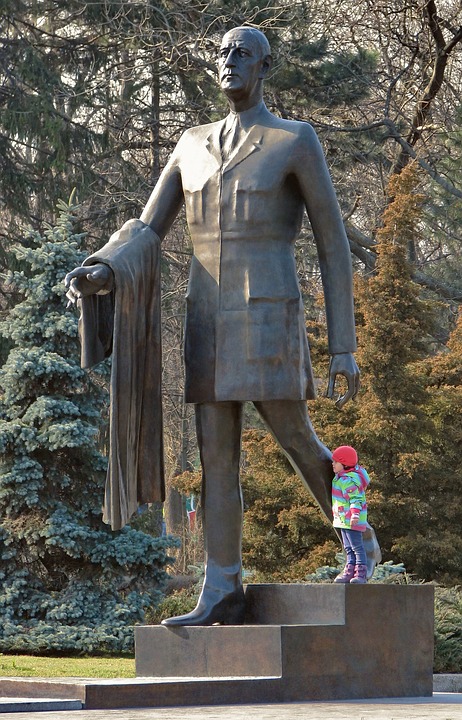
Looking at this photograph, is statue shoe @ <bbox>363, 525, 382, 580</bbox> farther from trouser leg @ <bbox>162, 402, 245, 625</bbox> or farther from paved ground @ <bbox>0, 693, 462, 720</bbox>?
paved ground @ <bbox>0, 693, 462, 720</bbox>

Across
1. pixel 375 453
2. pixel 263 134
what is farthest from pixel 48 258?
pixel 263 134

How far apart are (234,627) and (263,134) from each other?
2.34 meters

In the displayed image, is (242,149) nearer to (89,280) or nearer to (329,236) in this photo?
(329,236)

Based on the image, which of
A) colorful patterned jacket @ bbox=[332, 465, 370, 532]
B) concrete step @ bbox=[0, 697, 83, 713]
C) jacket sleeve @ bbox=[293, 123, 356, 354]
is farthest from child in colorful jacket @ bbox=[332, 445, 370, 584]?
concrete step @ bbox=[0, 697, 83, 713]

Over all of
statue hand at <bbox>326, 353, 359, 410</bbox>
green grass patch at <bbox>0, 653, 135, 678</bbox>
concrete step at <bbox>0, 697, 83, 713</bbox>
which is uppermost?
statue hand at <bbox>326, 353, 359, 410</bbox>

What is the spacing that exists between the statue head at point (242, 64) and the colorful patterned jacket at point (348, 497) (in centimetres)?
189

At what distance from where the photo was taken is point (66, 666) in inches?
439

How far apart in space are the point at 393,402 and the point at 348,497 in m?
8.72

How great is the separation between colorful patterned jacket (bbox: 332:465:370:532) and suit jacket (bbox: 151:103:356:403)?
460 millimetres

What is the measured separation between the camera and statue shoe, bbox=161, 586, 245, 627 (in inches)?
267

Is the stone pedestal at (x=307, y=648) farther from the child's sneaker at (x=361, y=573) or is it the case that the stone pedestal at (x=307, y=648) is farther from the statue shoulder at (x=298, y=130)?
the statue shoulder at (x=298, y=130)

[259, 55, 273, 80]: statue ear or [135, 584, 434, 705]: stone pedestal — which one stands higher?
[259, 55, 273, 80]: statue ear

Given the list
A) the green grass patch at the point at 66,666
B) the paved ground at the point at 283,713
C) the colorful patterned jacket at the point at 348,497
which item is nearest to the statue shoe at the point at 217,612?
the colorful patterned jacket at the point at 348,497

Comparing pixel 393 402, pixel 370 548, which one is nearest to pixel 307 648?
pixel 370 548
